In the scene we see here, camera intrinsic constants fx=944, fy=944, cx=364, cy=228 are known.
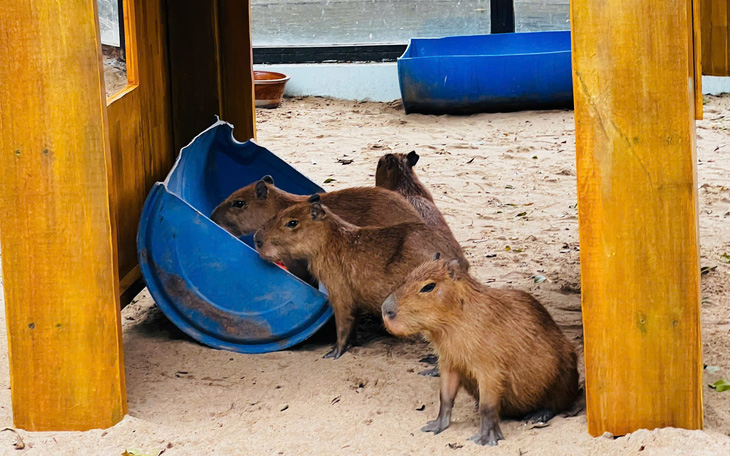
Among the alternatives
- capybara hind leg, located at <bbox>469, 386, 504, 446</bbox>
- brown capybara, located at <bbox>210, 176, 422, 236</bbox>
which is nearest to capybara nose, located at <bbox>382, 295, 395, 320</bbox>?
capybara hind leg, located at <bbox>469, 386, 504, 446</bbox>

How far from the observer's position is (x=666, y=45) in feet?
9.63

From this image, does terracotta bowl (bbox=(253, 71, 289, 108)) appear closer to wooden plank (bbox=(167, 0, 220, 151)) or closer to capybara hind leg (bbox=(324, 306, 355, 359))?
wooden plank (bbox=(167, 0, 220, 151))

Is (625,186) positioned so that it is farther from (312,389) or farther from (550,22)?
(550,22)

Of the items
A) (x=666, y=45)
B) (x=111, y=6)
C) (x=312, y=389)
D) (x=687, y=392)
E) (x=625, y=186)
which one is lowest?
(x=312, y=389)

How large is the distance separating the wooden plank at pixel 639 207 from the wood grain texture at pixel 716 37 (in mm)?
2029

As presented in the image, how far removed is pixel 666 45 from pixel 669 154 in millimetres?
338

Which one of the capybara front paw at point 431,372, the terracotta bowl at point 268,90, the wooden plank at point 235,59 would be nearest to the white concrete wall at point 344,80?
the terracotta bowl at point 268,90

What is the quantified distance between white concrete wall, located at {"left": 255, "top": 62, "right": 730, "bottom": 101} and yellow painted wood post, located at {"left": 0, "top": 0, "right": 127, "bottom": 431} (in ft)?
30.5

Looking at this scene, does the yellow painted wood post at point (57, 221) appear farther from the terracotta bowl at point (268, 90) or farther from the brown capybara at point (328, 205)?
the terracotta bowl at point (268, 90)

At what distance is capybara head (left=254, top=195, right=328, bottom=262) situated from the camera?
14.8 ft

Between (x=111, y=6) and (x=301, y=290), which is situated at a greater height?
(x=111, y=6)

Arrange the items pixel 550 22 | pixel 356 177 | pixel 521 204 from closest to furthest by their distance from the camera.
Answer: pixel 521 204 → pixel 356 177 → pixel 550 22

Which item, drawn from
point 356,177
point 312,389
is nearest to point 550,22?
point 356,177

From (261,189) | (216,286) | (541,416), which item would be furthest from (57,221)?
(261,189)
